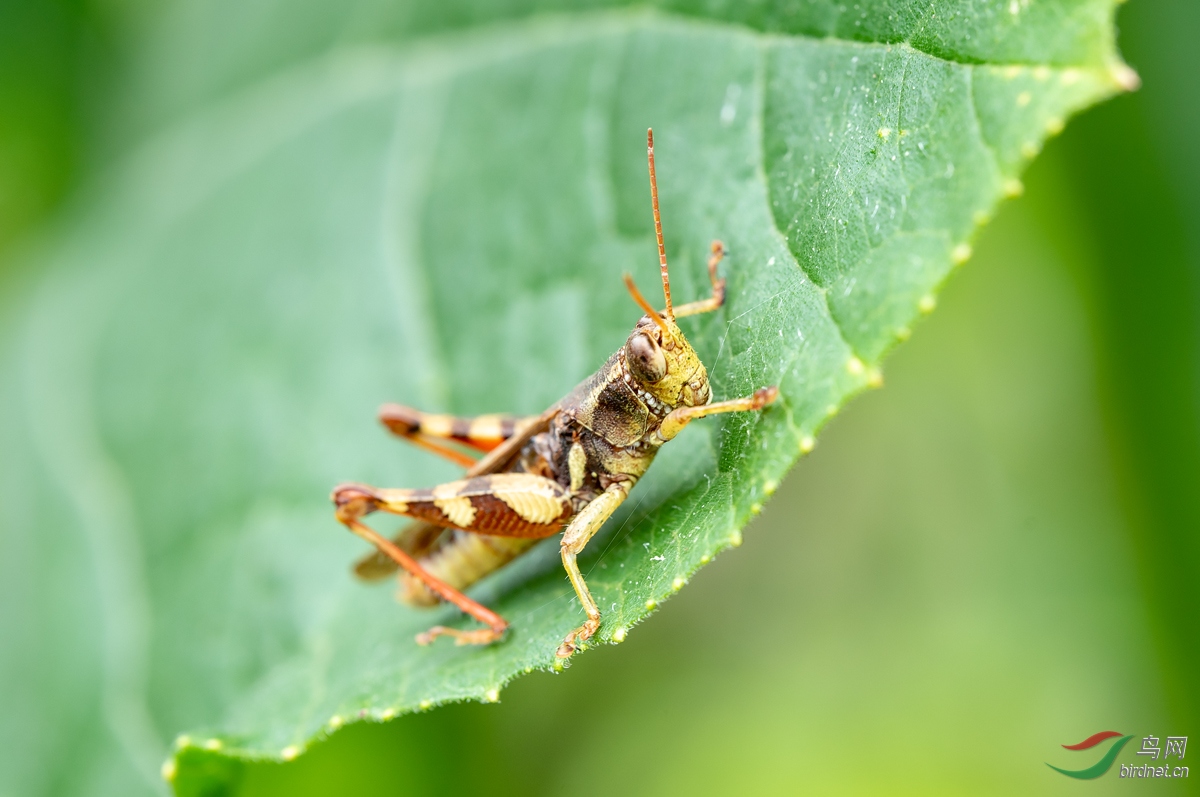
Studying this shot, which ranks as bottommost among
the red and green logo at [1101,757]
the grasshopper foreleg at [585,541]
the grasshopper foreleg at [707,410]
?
the red and green logo at [1101,757]

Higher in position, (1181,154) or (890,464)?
(1181,154)

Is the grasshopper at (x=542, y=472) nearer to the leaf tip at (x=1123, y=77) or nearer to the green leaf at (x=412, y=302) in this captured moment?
the green leaf at (x=412, y=302)

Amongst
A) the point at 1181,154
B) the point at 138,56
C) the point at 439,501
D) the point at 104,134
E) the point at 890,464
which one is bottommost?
the point at 890,464

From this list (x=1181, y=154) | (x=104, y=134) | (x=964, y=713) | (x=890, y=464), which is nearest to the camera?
(x=1181, y=154)

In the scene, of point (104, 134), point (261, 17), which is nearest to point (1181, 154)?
point (261, 17)

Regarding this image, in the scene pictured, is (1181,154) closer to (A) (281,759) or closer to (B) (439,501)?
(B) (439,501)

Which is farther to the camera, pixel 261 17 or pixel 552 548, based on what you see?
pixel 261 17

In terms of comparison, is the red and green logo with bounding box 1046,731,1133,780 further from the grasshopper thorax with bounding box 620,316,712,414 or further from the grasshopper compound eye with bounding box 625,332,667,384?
the grasshopper compound eye with bounding box 625,332,667,384

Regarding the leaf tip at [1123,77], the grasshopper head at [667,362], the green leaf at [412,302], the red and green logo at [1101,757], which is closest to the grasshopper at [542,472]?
the grasshopper head at [667,362]

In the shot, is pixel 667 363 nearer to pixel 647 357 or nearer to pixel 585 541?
pixel 647 357
